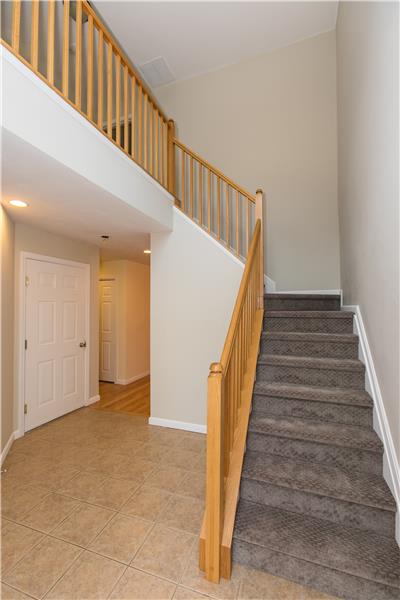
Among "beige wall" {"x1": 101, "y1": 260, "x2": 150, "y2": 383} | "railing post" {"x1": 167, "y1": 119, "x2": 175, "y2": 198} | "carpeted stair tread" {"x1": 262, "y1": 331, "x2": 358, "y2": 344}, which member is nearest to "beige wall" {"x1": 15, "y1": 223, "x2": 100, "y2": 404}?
"beige wall" {"x1": 101, "y1": 260, "x2": 150, "y2": 383}

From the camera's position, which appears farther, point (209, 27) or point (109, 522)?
point (209, 27)

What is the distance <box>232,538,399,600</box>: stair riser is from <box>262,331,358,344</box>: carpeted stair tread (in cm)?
147

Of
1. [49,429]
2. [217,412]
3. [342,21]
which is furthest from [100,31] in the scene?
[49,429]

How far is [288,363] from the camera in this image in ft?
7.54

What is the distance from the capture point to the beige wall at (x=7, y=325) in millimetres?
2641

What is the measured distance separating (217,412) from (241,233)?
9.77 ft

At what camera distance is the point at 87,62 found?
2766 mm

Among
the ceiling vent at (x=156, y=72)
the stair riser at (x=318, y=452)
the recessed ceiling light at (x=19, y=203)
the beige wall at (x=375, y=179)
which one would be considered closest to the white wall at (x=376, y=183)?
the beige wall at (x=375, y=179)

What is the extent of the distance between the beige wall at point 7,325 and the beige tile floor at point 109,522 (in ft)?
1.10

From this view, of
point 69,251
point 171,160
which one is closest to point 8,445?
point 69,251

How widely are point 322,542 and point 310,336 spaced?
140 centimetres

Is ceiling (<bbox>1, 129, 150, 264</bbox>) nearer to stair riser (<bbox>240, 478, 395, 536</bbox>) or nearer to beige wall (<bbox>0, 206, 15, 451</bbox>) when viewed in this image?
beige wall (<bbox>0, 206, 15, 451</bbox>)

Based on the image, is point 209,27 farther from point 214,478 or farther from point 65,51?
point 214,478

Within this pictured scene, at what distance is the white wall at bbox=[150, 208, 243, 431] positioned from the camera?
10.4 ft
